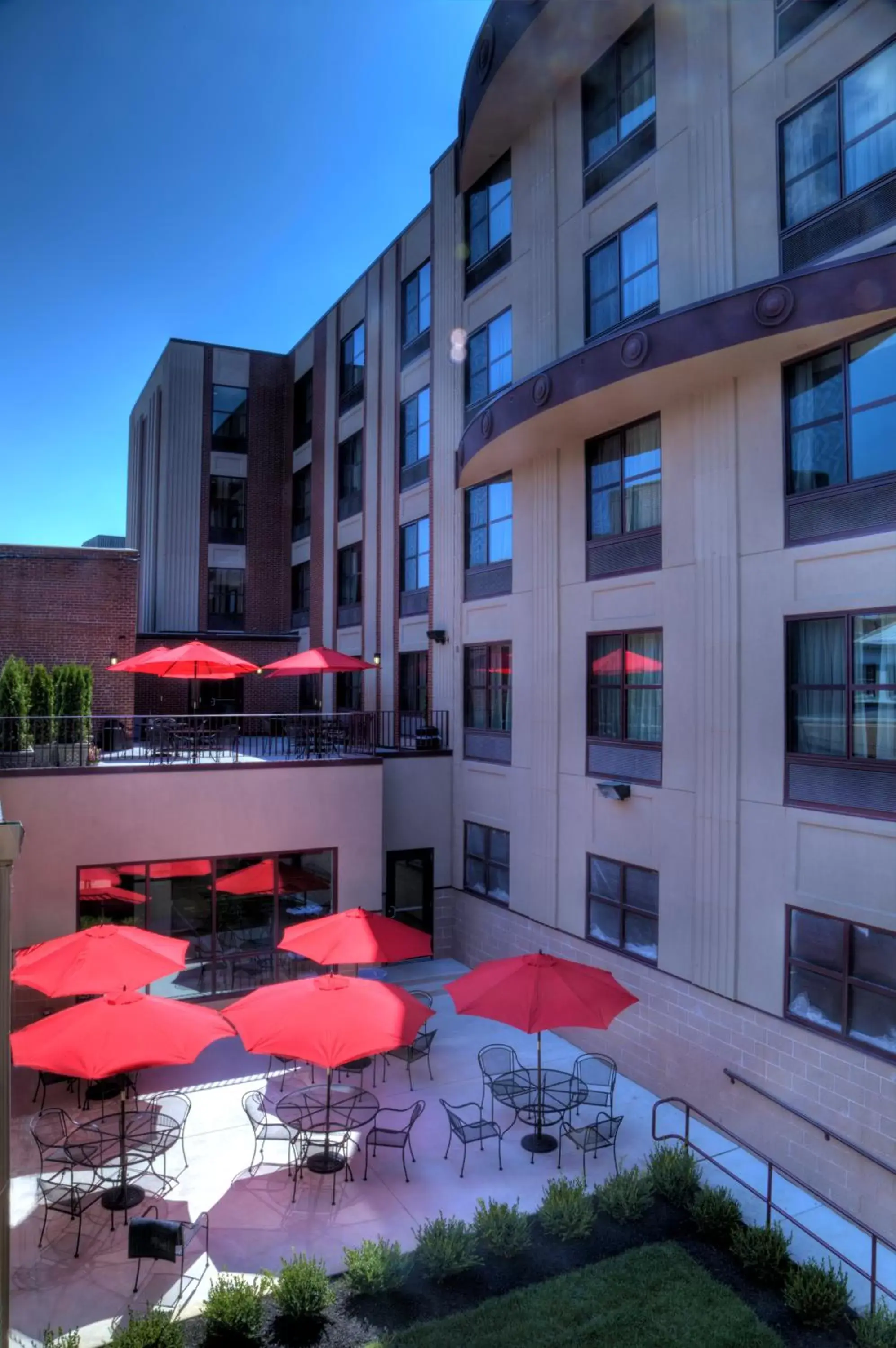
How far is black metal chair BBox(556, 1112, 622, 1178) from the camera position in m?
10.2

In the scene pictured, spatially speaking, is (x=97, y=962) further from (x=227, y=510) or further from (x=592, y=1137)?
(x=227, y=510)

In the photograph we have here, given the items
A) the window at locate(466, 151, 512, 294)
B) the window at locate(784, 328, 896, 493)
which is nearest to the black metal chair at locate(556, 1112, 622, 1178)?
the window at locate(784, 328, 896, 493)

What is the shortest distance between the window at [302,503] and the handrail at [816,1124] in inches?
772

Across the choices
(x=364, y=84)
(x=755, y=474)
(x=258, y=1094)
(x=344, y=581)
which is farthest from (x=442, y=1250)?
(x=344, y=581)

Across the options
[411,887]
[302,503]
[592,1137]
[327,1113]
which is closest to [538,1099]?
[592,1137]

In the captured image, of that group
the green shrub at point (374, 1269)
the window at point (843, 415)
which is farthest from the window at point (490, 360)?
the green shrub at point (374, 1269)

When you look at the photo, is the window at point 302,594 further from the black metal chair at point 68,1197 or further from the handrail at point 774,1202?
Answer: the black metal chair at point 68,1197

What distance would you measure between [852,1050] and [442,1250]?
16.0ft

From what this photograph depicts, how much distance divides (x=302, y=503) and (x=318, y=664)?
11.5 m

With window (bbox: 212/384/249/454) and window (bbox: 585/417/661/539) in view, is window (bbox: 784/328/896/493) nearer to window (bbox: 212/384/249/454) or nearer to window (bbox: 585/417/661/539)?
window (bbox: 585/417/661/539)

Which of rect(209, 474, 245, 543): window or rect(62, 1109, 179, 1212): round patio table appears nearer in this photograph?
rect(62, 1109, 179, 1212): round patio table

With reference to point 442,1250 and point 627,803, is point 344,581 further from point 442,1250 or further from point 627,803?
point 442,1250

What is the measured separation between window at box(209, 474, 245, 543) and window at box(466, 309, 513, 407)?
1247 centimetres

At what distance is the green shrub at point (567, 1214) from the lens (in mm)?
8445
